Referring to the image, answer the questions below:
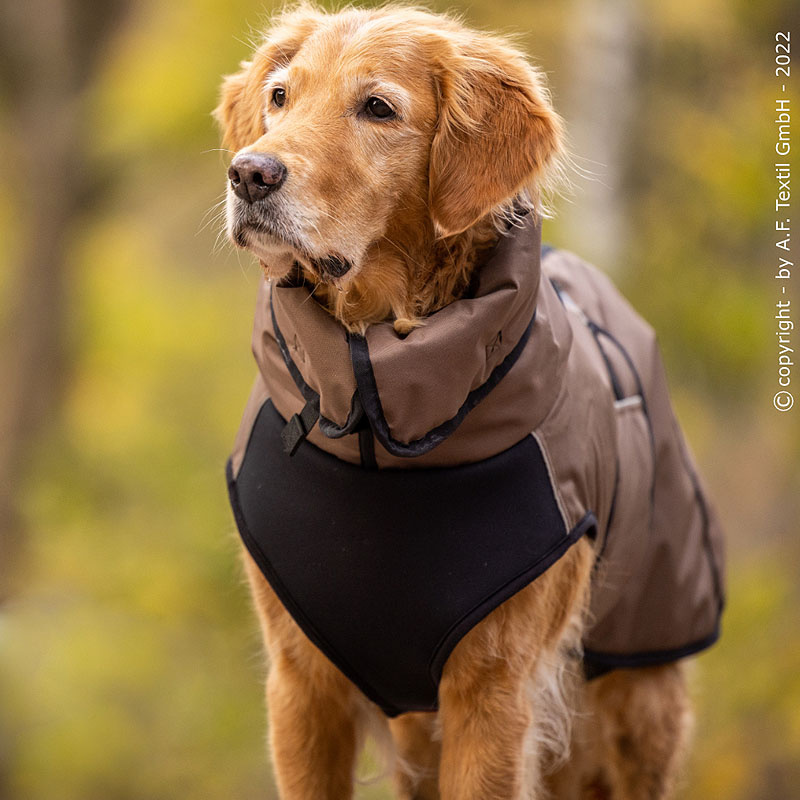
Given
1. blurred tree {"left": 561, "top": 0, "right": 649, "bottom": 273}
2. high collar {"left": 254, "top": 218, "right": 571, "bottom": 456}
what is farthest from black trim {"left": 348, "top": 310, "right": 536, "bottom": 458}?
blurred tree {"left": 561, "top": 0, "right": 649, "bottom": 273}

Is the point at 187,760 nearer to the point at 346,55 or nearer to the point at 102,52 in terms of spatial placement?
the point at 102,52

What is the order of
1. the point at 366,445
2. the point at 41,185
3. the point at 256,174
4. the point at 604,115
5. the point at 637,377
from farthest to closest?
the point at 41,185
the point at 604,115
the point at 637,377
the point at 366,445
the point at 256,174

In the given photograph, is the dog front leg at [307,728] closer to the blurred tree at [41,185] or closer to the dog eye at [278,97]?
the dog eye at [278,97]

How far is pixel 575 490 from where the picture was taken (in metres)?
2.57

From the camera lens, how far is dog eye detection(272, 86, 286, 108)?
2.62m

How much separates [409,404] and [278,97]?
2.81 feet

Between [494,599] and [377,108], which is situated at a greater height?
[377,108]

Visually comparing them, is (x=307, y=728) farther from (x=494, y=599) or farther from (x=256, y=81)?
(x=256, y=81)

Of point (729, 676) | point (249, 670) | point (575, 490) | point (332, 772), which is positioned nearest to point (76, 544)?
point (249, 670)

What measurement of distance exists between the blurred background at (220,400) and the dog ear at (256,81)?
3364 mm

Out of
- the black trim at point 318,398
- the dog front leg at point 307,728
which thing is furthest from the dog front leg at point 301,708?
the black trim at point 318,398

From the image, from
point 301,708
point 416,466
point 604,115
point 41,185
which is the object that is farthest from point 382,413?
point 41,185

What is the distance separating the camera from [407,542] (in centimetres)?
245

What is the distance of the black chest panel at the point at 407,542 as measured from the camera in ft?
8.03
